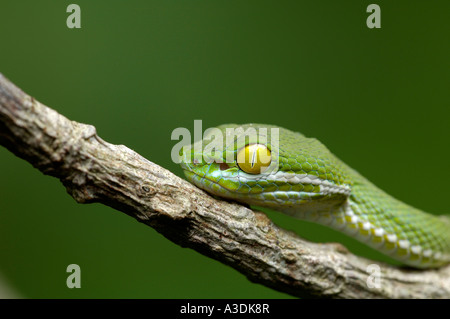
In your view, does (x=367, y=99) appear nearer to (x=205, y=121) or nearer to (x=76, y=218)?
(x=205, y=121)

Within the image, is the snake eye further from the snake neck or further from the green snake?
the snake neck

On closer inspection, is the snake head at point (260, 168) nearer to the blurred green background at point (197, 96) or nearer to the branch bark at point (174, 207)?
the branch bark at point (174, 207)

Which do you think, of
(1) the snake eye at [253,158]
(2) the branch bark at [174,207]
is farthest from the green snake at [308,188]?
(2) the branch bark at [174,207]

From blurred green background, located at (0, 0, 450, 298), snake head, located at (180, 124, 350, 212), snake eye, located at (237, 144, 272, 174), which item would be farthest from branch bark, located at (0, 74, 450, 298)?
blurred green background, located at (0, 0, 450, 298)

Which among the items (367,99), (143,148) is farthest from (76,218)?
(367,99)

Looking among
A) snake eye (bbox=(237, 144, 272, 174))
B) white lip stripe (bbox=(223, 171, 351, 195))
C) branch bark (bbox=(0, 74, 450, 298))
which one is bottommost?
branch bark (bbox=(0, 74, 450, 298))

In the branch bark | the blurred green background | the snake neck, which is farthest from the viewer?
the blurred green background

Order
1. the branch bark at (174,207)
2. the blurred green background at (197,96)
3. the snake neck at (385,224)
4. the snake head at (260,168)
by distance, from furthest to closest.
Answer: the blurred green background at (197,96)
the snake neck at (385,224)
the snake head at (260,168)
the branch bark at (174,207)

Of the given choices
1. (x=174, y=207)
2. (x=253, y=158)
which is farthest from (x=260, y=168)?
(x=174, y=207)
